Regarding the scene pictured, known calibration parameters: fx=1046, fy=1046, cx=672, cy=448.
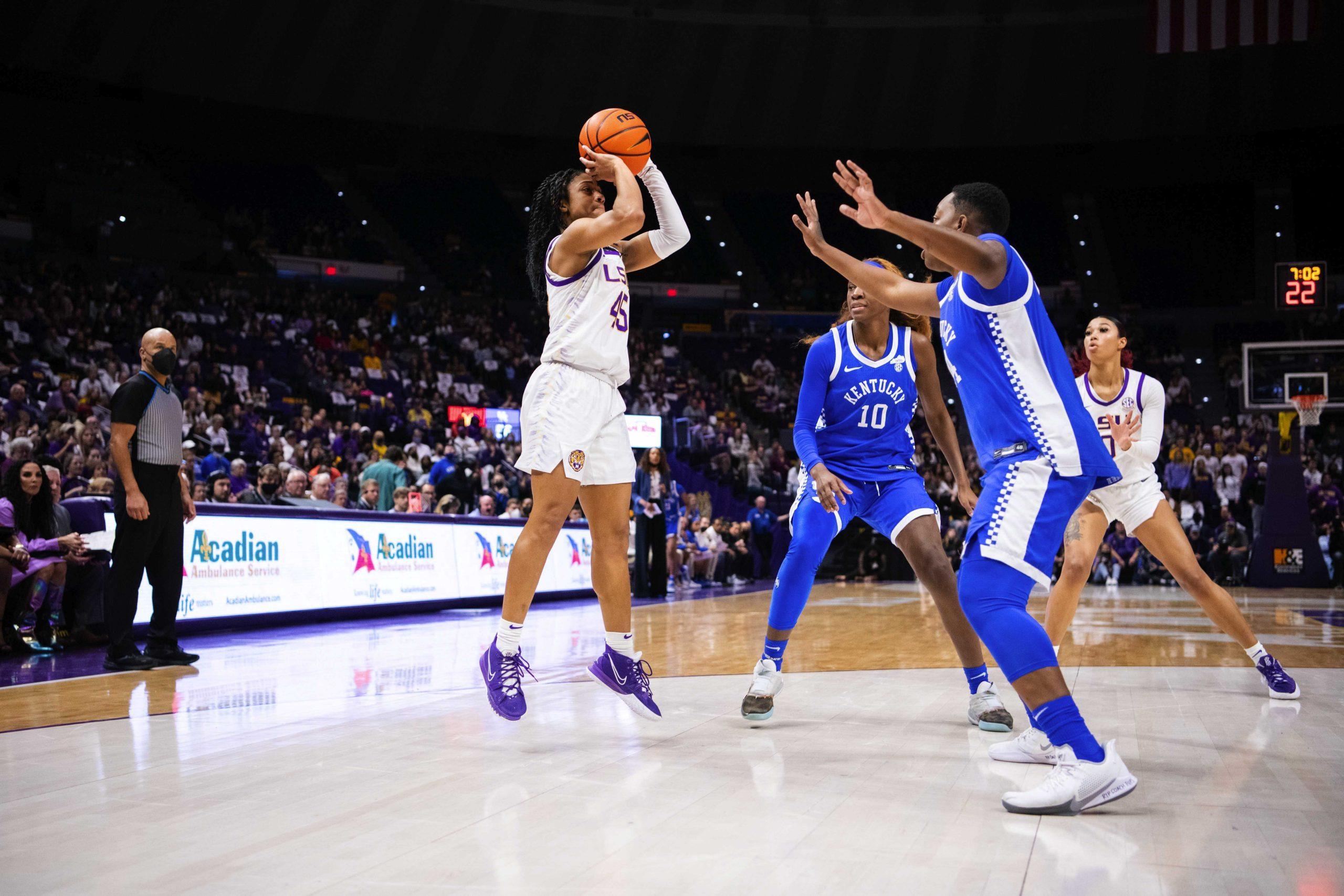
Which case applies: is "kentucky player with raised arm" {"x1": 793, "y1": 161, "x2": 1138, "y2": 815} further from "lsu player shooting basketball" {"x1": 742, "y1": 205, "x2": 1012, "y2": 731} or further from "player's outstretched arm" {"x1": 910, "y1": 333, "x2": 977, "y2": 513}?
"player's outstretched arm" {"x1": 910, "y1": 333, "x2": 977, "y2": 513}

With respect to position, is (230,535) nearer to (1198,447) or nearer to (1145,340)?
(1198,447)

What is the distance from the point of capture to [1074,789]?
2.59 m

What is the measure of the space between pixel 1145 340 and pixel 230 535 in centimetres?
2641

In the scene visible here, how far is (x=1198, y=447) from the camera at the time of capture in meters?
20.8

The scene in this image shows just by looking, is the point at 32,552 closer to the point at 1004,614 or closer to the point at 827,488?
the point at 827,488

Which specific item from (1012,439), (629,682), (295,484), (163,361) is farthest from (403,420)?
(1012,439)

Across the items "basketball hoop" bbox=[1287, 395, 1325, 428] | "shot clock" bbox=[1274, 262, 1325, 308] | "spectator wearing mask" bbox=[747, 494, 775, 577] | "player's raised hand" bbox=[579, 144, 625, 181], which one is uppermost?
"shot clock" bbox=[1274, 262, 1325, 308]

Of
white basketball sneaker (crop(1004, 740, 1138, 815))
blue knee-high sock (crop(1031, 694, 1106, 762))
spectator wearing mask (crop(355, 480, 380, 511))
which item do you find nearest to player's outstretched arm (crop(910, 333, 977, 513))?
blue knee-high sock (crop(1031, 694, 1106, 762))

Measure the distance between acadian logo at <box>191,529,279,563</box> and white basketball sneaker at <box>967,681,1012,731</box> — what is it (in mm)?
5873

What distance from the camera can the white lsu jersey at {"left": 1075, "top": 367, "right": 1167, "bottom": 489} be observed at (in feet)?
16.5

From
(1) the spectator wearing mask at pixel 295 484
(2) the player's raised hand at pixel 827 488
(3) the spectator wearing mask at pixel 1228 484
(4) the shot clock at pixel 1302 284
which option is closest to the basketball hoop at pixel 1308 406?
(4) the shot clock at pixel 1302 284

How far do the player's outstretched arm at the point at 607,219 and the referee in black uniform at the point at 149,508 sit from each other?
304cm

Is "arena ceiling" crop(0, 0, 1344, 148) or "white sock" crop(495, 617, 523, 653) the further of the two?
"arena ceiling" crop(0, 0, 1344, 148)

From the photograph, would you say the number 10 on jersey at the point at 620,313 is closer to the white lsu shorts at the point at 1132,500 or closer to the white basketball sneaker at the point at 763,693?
the white basketball sneaker at the point at 763,693
